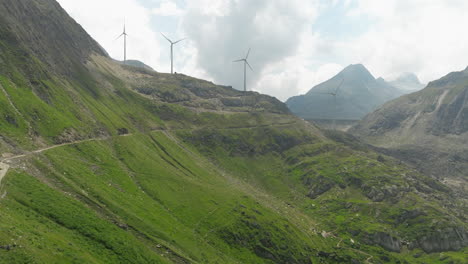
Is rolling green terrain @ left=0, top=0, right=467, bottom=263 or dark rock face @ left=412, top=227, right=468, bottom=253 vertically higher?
rolling green terrain @ left=0, top=0, right=467, bottom=263

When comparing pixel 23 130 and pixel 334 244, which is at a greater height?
pixel 23 130

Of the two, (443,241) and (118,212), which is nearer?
(118,212)

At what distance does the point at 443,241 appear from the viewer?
186m

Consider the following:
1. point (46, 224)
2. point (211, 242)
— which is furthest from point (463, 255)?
point (46, 224)

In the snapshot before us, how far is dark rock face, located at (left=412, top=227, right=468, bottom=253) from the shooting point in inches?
7235

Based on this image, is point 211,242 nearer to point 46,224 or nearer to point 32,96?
point 46,224

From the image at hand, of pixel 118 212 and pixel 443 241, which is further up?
pixel 118 212

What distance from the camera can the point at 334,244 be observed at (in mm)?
171375

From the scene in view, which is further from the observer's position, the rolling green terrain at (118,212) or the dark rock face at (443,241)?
the dark rock face at (443,241)

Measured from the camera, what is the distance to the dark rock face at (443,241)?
603ft

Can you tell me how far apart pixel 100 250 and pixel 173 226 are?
44.7 m

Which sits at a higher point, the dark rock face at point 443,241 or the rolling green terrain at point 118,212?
the rolling green terrain at point 118,212

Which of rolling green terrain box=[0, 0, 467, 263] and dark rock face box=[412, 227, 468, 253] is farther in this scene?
dark rock face box=[412, 227, 468, 253]

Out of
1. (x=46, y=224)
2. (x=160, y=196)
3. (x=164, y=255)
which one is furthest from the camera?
(x=160, y=196)
